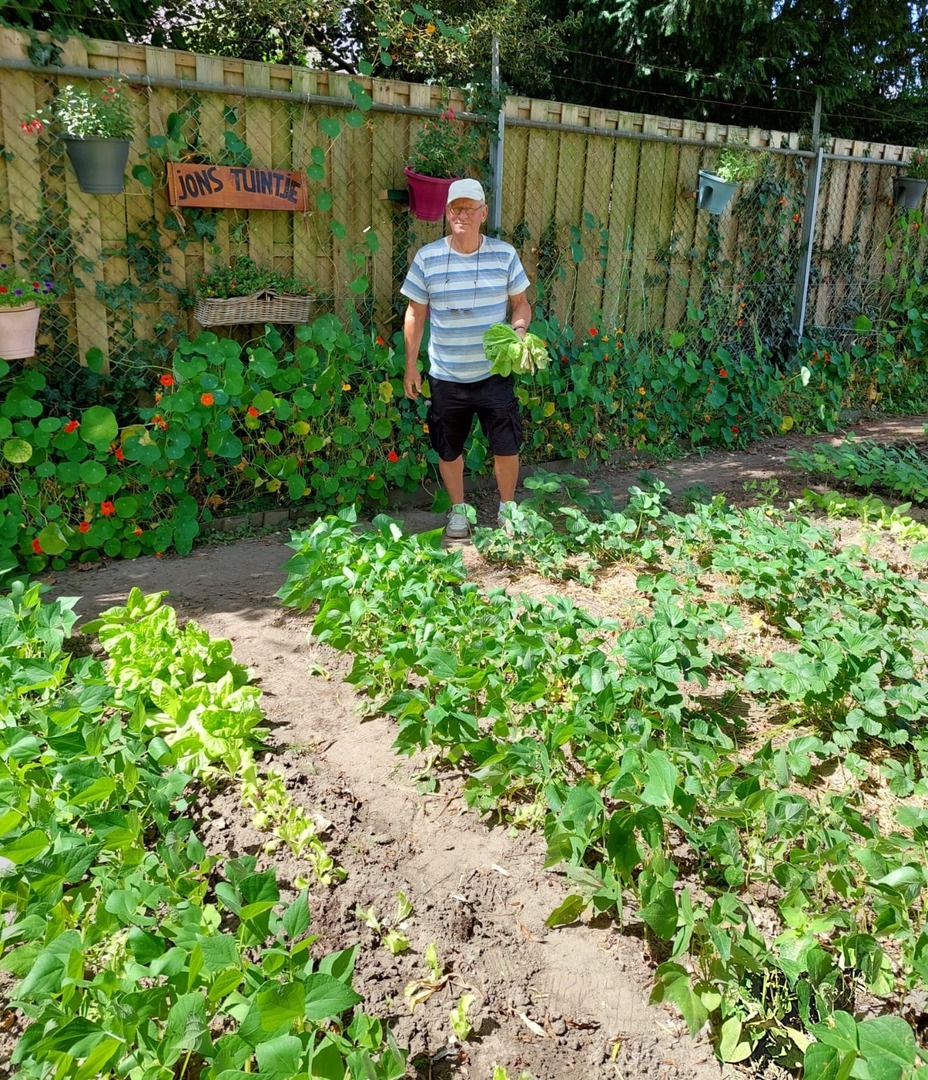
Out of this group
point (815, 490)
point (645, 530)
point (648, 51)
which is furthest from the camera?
point (648, 51)

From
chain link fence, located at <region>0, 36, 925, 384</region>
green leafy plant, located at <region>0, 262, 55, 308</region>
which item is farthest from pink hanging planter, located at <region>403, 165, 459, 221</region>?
green leafy plant, located at <region>0, 262, 55, 308</region>

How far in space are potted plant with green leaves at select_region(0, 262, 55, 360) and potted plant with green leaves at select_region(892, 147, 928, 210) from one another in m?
7.27

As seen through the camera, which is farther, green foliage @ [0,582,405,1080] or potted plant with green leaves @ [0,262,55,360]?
potted plant with green leaves @ [0,262,55,360]

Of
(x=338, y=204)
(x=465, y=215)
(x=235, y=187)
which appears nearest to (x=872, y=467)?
(x=465, y=215)

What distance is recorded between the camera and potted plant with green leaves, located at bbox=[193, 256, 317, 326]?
442cm

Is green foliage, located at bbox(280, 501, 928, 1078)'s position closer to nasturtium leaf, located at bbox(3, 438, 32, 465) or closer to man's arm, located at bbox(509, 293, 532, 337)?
man's arm, located at bbox(509, 293, 532, 337)

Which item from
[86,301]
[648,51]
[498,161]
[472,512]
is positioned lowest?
[472,512]

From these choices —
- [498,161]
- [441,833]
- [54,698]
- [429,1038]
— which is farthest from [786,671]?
[498,161]

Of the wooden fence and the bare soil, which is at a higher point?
the wooden fence

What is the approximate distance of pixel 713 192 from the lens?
652 cm

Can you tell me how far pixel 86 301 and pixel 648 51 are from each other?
22.1ft

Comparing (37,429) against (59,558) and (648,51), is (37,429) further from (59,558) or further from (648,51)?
(648,51)

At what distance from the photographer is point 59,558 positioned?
4086 millimetres

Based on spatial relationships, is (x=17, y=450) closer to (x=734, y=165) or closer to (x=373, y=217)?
(x=373, y=217)
